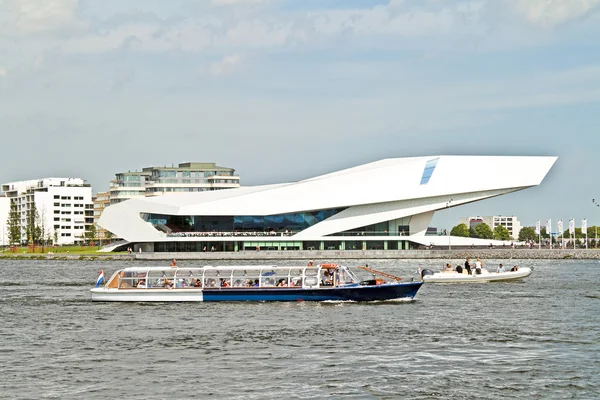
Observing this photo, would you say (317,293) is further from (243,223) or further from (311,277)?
(243,223)

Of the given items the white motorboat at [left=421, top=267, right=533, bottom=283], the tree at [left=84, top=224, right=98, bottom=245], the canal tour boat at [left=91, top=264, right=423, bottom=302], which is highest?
the tree at [left=84, top=224, right=98, bottom=245]

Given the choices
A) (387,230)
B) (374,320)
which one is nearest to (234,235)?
(387,230)

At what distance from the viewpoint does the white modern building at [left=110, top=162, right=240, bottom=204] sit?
523 feet

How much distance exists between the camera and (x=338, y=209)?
4173 inches

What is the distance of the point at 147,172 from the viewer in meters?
165

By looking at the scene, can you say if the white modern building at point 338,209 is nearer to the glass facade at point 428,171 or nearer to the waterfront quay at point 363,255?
the glass facade at point 428,171

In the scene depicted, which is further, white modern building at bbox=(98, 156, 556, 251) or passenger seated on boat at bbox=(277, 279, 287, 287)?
white modern building at bbox=(98, 156, 556, 251)

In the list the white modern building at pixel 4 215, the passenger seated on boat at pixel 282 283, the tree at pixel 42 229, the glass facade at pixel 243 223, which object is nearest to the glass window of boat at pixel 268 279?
the passenger seated on boat at pixel 282 283

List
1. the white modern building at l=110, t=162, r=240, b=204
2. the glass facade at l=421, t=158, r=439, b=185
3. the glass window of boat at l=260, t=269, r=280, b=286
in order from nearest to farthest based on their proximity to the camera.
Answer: the glass window of boat at l=260, t=269, r=280, b=286 → the glass facade at l=421, t=158, r=439, b=185 → the white modern building at l=110, t=162, r=240, b=204

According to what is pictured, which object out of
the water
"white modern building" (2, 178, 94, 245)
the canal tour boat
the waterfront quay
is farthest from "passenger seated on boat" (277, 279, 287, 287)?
"white modern building" (2, 178, 94, 245)

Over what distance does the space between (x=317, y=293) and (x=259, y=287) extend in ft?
8.55

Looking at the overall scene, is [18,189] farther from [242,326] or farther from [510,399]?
[510,399]

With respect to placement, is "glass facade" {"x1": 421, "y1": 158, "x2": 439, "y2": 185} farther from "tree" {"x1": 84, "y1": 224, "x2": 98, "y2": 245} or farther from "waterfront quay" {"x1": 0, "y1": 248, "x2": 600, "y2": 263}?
"tree" {"x1": 84, "y1": 224, "x2": 98, "y2": 245}

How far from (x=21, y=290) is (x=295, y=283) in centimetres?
1873
